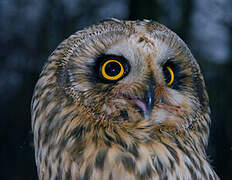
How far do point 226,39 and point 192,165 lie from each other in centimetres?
210

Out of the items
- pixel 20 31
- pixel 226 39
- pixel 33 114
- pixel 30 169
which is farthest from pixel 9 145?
pixel 226 39

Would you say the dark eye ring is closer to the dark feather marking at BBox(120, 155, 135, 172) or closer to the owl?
the owl

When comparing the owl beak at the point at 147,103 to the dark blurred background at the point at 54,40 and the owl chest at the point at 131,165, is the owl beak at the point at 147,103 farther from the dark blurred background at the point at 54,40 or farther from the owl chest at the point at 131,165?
the dark blurred background at the point at 54,40

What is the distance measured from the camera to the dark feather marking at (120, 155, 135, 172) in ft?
3.12

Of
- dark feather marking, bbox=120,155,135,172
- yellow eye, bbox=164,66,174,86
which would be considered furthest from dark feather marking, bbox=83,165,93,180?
yellow eye, bbox=164,66,174,86

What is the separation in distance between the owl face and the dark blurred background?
1.45m

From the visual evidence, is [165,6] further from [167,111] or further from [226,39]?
[167,111]

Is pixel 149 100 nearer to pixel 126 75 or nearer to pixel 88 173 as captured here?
pixel 126 75

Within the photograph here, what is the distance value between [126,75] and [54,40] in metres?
2.33

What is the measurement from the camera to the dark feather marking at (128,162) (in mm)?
950

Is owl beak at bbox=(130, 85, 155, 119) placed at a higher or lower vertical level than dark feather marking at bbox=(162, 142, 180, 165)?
A: higher

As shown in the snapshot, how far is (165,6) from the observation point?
10.2ft

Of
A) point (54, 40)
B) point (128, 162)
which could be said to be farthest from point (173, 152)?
point (54, 40)

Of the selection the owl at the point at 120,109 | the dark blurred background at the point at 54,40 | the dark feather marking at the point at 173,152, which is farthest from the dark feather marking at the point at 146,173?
the dark blurred background at the point at 54,40
